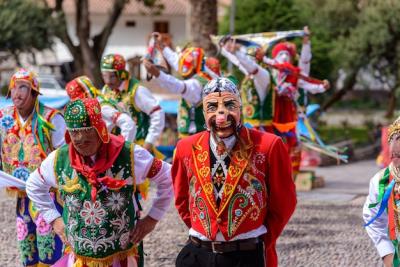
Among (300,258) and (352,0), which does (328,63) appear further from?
(300,258)

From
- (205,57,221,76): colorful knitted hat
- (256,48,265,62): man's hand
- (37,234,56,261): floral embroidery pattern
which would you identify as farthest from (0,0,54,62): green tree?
(37,234,56,261): floral embroidery pattern

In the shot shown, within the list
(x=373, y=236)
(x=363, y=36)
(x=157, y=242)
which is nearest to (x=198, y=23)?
(x=157, y=242)

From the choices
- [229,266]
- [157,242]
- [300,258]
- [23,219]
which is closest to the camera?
[229,266]

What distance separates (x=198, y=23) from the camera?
48.9 ft

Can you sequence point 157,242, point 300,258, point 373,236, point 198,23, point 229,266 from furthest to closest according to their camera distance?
point 198,23
point 157,242
point 300,258
point 373,236
point 229,266

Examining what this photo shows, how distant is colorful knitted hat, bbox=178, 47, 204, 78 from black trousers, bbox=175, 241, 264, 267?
4.80m

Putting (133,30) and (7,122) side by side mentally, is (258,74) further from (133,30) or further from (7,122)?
(133,30)

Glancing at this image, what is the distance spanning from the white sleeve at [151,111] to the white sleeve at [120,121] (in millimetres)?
776

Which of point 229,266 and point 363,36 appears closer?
point 229,266

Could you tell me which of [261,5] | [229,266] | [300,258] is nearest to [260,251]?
[229,266]

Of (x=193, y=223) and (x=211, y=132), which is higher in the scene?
(x=211, y=132)

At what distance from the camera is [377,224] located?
16.3 feet

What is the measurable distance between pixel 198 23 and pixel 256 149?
34.4 ft

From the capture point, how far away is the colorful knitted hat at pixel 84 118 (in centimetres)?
484
